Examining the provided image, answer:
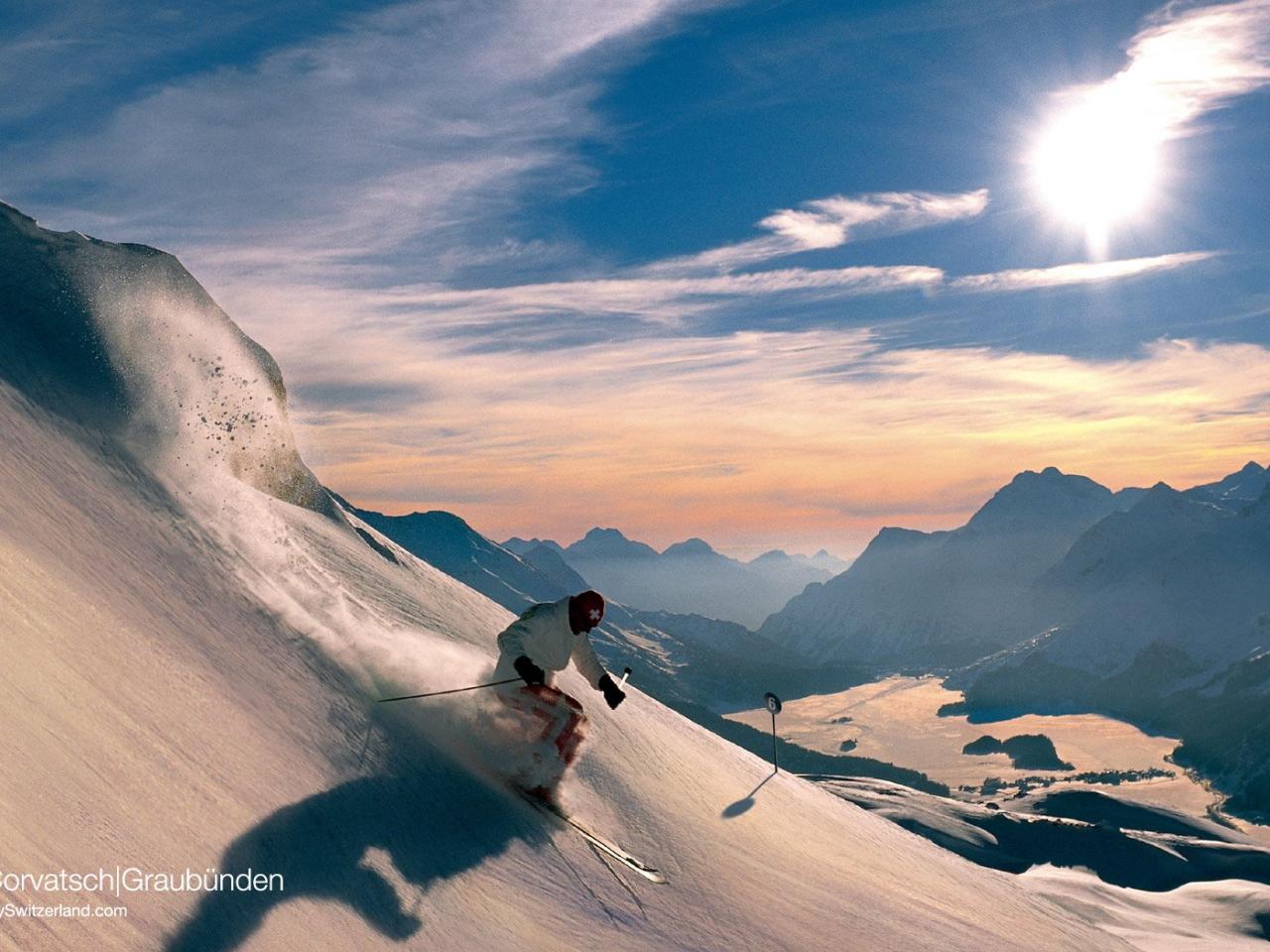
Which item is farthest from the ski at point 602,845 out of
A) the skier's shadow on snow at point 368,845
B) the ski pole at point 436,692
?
the ski pole at point 436,692

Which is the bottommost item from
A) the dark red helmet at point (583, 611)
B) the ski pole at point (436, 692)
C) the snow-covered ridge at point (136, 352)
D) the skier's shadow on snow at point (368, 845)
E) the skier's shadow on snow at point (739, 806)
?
the skier's shadow on snow at point (368, 845)

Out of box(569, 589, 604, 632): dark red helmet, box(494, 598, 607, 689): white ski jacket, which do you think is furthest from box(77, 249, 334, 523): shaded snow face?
box(569, 589, 604, 632): dark red helmet

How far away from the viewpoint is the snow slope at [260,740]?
8.16 meters

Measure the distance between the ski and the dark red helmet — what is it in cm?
255

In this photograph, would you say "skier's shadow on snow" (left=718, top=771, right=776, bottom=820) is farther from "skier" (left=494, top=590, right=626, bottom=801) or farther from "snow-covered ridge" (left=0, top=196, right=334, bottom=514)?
"snow-covered ridge" (left=0, top=196, right=334, bottom=514)

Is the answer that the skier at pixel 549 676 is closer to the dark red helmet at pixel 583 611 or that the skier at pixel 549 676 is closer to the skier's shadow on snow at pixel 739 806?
the dark red helmet at pixel 583 611

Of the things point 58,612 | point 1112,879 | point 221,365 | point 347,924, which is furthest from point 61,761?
point 1112,879

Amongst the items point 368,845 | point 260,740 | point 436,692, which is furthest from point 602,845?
point 260,740

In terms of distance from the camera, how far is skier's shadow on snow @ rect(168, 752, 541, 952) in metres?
8.00

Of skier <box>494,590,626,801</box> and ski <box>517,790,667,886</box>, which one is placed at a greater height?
skier <box>494,590,626,801</box>

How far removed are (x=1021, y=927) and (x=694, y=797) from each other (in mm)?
7794

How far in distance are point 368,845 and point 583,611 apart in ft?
16.0

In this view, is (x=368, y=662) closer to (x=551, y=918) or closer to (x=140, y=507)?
(x=140, y=507)

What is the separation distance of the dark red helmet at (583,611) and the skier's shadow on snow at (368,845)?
108 inches
